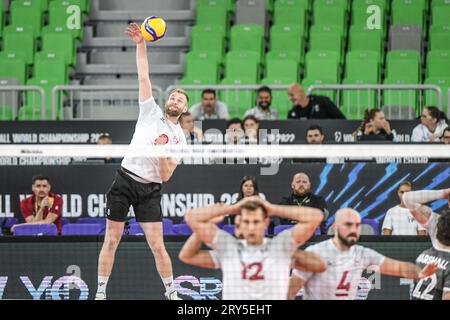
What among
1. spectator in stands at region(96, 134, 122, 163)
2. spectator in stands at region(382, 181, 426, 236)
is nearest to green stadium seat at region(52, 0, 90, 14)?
spectator in stands at region(96, 134, 122, 163)

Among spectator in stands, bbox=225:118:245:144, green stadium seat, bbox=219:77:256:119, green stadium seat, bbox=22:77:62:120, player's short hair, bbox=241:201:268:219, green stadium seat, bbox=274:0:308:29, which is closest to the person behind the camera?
player's short hair, bbox=241:201:268:219

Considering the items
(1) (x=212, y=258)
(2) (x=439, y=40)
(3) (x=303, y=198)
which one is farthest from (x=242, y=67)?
(1) (x=212, y=258)

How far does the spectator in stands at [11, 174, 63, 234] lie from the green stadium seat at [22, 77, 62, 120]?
311 cm

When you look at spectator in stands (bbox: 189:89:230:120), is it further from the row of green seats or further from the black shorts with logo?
the black shorts with logo

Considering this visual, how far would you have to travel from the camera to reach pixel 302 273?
8883 mm

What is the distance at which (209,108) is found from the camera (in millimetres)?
16219

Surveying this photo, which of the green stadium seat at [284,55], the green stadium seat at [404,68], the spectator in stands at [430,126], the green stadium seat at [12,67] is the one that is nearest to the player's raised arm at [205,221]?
the spectator in stands at [430,126]

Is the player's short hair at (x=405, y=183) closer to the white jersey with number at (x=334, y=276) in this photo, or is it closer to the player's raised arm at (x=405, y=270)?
→ the player's raised arm at (x=405, y=270)

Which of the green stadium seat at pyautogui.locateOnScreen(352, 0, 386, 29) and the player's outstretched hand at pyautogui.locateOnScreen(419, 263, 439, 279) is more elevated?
the green stadium seat at pyautogui.locateOnScreen(352, 0, 386, 29)

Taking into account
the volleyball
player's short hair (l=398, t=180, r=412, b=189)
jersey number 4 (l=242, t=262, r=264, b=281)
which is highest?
the volleyball

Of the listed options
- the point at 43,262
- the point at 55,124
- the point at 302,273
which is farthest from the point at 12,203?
the point at 302,273

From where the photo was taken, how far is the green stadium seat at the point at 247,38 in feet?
63.6

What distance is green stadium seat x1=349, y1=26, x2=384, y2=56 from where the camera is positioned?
19.3 m
